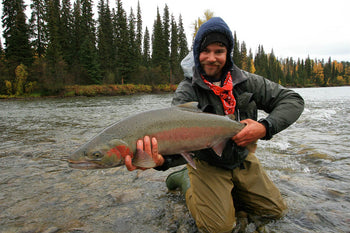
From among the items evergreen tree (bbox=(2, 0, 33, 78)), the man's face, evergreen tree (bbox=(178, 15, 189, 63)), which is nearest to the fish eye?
the man's face

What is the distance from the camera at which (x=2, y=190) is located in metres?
3.12

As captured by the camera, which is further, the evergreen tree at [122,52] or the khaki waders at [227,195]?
the evergreen tree at [122,52]

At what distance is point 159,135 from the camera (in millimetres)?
2004

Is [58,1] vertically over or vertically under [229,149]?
over

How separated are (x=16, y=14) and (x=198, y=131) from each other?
4514cm

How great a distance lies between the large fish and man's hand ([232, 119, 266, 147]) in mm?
53

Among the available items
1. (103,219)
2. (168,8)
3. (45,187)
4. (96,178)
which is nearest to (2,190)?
(45,187)

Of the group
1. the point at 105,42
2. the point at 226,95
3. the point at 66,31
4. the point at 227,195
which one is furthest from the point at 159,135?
the point at 66,31

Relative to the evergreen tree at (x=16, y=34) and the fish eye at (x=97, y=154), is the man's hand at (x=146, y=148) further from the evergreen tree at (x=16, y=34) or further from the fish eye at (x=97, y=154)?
the evergreen tree at (x=16, y=34)

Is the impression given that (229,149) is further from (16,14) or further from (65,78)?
(16,14)

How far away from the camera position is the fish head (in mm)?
1840

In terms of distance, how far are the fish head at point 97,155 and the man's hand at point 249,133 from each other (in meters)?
1.09

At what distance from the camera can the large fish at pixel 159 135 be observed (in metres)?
1.87

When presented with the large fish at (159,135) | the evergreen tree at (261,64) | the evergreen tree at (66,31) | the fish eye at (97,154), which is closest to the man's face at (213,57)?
the large fish at (159,135)
